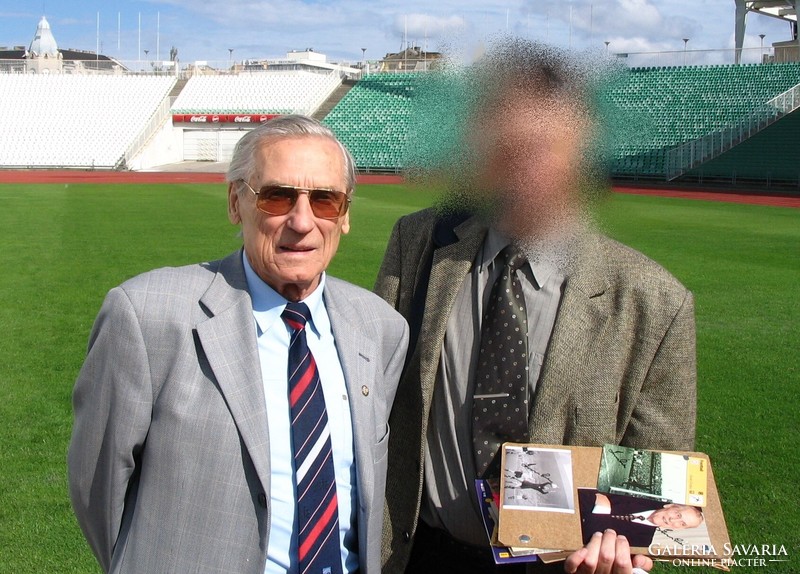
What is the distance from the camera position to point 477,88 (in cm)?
233

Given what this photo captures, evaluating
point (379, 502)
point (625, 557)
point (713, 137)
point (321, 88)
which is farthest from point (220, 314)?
point (321, 88)

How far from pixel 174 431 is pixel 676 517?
1158 mm

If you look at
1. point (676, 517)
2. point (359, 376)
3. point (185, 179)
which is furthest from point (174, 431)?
point (185, 179)

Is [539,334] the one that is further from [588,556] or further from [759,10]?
[759,10]

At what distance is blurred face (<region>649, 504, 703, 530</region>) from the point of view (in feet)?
6.64

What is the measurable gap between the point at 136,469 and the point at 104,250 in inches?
516

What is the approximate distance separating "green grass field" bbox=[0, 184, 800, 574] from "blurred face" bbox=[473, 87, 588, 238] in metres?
0.23

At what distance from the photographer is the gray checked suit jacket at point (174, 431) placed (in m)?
1.98

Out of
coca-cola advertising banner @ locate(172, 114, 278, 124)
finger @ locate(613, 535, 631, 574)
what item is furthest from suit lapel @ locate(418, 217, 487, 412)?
coca-cola advertising banner @ locate(172, 114, 278, 124)

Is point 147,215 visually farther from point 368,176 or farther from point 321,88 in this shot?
point 321,88

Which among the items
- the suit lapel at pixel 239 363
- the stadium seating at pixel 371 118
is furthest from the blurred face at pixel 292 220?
the stadium seating at pixel 371 118

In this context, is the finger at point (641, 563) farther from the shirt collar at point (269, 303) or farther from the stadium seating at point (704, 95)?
the stadium seating at point (704, 95)

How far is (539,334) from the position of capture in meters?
2.34

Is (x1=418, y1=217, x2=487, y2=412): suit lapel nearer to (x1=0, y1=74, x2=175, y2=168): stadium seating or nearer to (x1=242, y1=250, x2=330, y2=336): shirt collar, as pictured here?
(x1=242, y1=250, x2=330, y2=336): shirt collar
